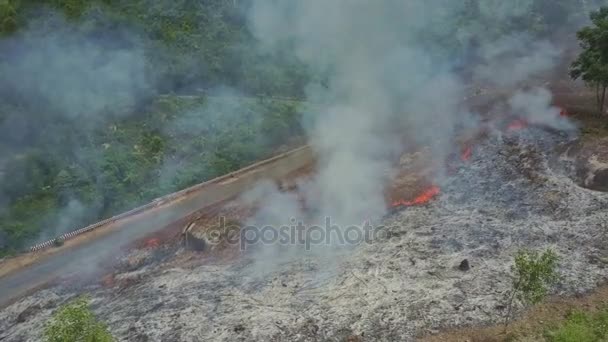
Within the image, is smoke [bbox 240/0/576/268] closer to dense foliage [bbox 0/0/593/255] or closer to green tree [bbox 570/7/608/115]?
dense foliage [bbox 0/0/593/255]

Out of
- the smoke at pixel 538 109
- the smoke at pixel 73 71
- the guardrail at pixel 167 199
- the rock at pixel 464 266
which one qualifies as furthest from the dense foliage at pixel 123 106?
the rock at pixel 464 266

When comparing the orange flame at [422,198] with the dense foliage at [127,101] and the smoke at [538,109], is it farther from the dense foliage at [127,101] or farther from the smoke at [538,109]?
the dense foliage at [127,101]

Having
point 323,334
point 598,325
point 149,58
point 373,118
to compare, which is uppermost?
point 149,58

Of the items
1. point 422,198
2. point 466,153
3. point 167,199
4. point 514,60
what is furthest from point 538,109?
point 167,199

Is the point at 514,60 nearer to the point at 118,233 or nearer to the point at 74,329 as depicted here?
the point at 118,233

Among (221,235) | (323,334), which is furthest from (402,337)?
(221,235)

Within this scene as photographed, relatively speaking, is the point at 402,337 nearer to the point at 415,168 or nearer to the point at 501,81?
the point at 415,168
